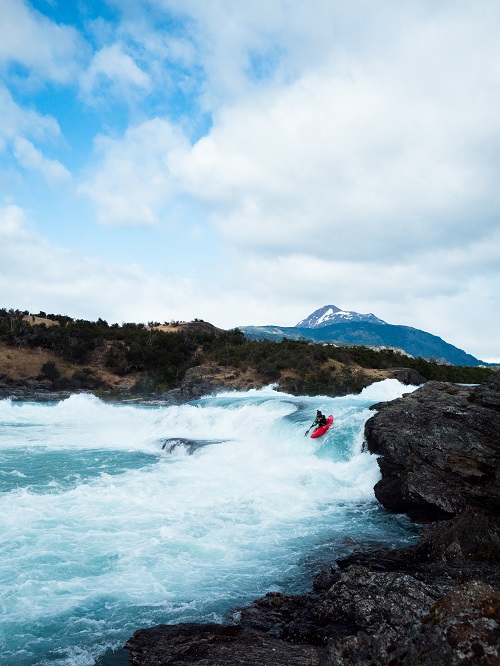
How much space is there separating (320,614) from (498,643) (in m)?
4.16

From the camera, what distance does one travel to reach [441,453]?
13703 millimetres

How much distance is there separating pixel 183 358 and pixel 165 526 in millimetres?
46420

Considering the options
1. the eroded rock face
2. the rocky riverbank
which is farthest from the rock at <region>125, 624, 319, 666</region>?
the eroded rock face

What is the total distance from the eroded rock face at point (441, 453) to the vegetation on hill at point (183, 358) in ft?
77.8

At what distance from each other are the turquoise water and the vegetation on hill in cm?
1891

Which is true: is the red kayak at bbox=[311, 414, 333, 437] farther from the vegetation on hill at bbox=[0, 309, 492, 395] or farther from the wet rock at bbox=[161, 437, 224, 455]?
the vegetation on hill at bbox=[0, 309, 492, 395]

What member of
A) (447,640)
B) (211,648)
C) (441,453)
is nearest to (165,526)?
(211,648)

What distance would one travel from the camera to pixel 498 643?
11.0ft

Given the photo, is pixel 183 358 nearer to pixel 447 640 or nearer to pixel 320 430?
pixel 320 430

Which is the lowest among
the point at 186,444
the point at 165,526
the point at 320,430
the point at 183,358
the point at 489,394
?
the point at 165,526

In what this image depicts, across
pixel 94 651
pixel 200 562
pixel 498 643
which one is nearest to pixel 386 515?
pixel 200 562

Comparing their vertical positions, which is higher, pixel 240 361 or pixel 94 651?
pixel 240 361

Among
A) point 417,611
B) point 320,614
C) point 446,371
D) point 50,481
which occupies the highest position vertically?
point 446,371

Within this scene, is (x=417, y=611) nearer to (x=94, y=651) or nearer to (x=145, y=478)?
(x=94, y=651)
